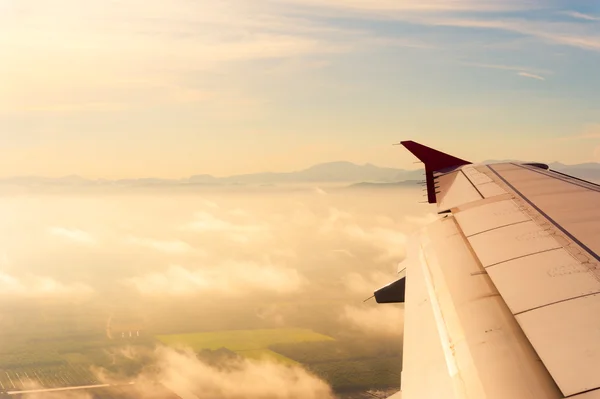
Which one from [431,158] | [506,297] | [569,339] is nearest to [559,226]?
[506,297]

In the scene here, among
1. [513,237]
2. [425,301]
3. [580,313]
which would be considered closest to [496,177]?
[513,237]

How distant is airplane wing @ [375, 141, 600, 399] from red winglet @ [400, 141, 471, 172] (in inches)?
159

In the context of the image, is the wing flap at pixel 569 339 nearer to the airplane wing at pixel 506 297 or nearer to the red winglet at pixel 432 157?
the airplane wing at pixel 506 297

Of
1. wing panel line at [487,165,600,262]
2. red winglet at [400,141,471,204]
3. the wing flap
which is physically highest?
red winglet at [400,141,471,204]

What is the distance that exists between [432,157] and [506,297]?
10.6 metres

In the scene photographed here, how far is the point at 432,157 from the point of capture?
16.7 metres

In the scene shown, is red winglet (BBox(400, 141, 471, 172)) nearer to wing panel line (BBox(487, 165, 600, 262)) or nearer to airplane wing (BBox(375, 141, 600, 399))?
wing panel line (BBox(487, 165, 600, 262))

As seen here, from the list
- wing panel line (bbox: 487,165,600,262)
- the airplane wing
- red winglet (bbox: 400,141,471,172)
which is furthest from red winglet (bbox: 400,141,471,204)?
the airplane wing

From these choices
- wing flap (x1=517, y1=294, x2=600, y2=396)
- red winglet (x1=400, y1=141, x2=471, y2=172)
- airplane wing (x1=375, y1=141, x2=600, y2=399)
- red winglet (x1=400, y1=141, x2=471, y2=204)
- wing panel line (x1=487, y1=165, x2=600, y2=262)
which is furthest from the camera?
red winglet (x1=400, y1=141, x2=471, y2=172)

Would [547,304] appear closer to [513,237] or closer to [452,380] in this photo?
[452,380]

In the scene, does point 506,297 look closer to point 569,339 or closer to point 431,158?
point 569,339

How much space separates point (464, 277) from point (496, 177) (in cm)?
661

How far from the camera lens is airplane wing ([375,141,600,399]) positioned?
16.5 ft

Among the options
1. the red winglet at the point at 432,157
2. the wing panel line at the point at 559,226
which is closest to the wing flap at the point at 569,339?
the wing panel line at the point at 559,226
